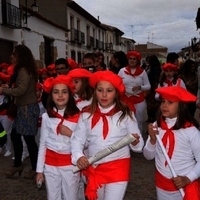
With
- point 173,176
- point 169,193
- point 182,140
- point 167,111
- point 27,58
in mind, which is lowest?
point 169,193

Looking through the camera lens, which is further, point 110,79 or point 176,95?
point 110,79

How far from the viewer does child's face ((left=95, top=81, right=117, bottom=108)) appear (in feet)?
9.84

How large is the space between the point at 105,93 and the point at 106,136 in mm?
353

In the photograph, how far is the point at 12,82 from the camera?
5.00m

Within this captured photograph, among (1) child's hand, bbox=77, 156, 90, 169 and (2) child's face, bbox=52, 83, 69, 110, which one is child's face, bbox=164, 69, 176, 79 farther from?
(1) child's hand, bbox=77, 156, 90, 169

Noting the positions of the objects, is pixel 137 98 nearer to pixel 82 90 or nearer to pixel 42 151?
pixel 82 90

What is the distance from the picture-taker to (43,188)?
4.72 m

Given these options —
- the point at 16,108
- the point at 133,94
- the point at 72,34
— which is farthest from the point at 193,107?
the point at 72,34

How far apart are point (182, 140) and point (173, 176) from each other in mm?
301

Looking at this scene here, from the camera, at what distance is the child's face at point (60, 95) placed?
A: 3389 millimetres

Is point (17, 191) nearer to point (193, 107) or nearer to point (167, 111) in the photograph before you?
point (167, 111)

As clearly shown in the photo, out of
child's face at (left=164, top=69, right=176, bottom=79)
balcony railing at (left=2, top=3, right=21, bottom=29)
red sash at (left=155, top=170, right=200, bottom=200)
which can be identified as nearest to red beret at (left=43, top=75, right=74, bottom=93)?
red sash at (left=155, top=170, right=200, bottom=200)

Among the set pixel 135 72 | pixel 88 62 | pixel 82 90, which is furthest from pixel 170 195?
pixel 135 72

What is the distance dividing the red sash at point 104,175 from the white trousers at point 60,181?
13.6 inches
